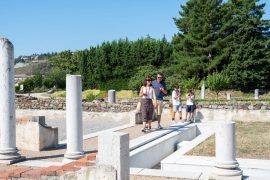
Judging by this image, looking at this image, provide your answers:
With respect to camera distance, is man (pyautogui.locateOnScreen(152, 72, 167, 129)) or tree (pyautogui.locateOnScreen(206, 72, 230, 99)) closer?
man (pyautogui.locateOnScreen(152, 72, 167, 129))

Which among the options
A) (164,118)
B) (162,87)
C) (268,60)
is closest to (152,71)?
(268,60)

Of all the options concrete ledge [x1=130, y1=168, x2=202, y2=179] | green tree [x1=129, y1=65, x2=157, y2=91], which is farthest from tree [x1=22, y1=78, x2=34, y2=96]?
concrete ledge [x1=130, y1=168, x2=202, y2=179]

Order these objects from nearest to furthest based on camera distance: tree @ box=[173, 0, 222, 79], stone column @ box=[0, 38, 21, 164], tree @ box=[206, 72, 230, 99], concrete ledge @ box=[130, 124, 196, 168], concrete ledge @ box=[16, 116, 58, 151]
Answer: stone column @ box=[0, 38, 21, 164]
concrete ledge @ box=[130, 124, 196, 168]
concrete ledge @ box=[16, 116, 58, 151]
tree @ box=[206, 72, 230, 99]
tree @ box=[173, 0, 222, 79]

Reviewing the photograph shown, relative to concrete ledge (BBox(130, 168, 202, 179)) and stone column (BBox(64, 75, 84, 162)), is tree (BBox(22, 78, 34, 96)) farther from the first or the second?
concrete ledge (BBox(130, 168, 202, 179))

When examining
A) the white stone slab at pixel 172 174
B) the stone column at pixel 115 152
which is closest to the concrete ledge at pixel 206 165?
the white stone slab at pixel 172 174

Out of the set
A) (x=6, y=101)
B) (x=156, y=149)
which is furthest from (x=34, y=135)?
(x=156, y=149)

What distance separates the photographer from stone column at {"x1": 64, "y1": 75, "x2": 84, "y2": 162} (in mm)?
8000

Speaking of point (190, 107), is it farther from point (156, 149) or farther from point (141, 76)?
point (141, 76)

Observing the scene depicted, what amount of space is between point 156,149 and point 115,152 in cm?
489

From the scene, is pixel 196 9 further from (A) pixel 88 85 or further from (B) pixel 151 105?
(B) pixel 151 105

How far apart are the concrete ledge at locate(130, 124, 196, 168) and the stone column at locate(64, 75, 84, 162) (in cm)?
135

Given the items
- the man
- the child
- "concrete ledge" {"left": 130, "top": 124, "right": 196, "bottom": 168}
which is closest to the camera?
"concrete ledge" {"left": 130, "top": 124, "right": 196, "bottom": 168}

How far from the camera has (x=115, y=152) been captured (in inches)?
224

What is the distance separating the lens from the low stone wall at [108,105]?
19.3 m
